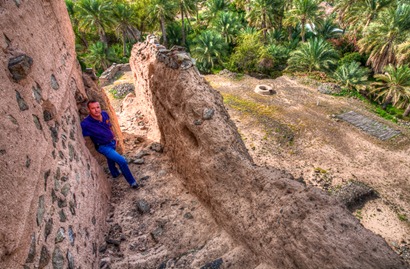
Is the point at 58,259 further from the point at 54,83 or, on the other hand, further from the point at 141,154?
the point at 141,154

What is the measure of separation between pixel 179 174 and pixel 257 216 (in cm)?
244

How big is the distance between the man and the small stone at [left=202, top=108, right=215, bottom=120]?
2.06 meters

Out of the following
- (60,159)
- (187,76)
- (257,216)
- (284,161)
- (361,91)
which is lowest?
(361,91)

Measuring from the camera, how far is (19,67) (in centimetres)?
289

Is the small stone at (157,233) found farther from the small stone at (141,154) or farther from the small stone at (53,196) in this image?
the small stone at (141,154)

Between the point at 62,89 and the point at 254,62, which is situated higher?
the point at 62,89

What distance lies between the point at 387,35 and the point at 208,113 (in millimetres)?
23646

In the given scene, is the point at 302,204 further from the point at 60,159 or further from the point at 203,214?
the point at 60,159

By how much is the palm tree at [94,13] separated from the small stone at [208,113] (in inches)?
1001

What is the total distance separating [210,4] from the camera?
32500mm

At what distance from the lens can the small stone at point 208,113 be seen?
4.80 metres

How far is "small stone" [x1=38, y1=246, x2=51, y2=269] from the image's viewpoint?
8.53 feet

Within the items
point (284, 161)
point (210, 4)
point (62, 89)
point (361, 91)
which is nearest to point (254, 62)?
point (361, 91)

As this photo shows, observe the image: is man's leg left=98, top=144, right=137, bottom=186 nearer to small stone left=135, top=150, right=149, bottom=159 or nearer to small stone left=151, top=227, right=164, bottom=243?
small stone left=135, top=150, right=149, bottom=159
